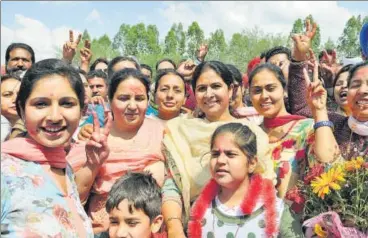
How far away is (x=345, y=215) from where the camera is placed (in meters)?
2.51

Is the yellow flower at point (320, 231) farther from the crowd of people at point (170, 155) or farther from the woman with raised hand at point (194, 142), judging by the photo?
the woman with raised hand at point (194, 142)

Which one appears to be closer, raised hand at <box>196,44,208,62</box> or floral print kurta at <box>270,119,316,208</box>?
floral print kurta at <box>270,119,316,208</box>

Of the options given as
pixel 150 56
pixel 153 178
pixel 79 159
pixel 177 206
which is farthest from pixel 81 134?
pixel 150 56

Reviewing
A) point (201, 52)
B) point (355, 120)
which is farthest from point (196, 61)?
point (355, 120)

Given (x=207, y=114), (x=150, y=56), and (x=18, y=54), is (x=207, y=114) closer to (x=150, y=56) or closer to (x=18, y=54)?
(x=18, y=54)

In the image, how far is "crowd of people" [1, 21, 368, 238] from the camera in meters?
2.20

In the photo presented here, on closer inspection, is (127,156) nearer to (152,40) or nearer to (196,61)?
(196,61)

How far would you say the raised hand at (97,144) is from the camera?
2664mm

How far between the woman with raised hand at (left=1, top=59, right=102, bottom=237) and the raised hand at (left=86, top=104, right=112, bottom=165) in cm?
30

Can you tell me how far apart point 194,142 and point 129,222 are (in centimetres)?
74

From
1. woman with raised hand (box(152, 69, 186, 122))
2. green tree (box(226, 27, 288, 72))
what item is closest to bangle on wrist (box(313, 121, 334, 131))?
woman with raised hand (box(152, 69, 186, 122))

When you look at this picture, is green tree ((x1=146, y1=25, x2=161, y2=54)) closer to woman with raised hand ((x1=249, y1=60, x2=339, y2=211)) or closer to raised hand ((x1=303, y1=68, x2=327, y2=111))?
woman with raised hand ((x1=249, y1=60, x2=339, y2=211))

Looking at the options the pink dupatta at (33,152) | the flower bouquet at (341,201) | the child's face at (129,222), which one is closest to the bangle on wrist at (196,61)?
the child's face at (129,222)

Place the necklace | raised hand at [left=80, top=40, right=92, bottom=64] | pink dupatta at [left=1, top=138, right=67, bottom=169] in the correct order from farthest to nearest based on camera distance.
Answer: raised hand at [left=80, top=40, right=92, bottom=64], the necklace, pink dupatta at [left=1, top=138, right=67, bottom=169]
